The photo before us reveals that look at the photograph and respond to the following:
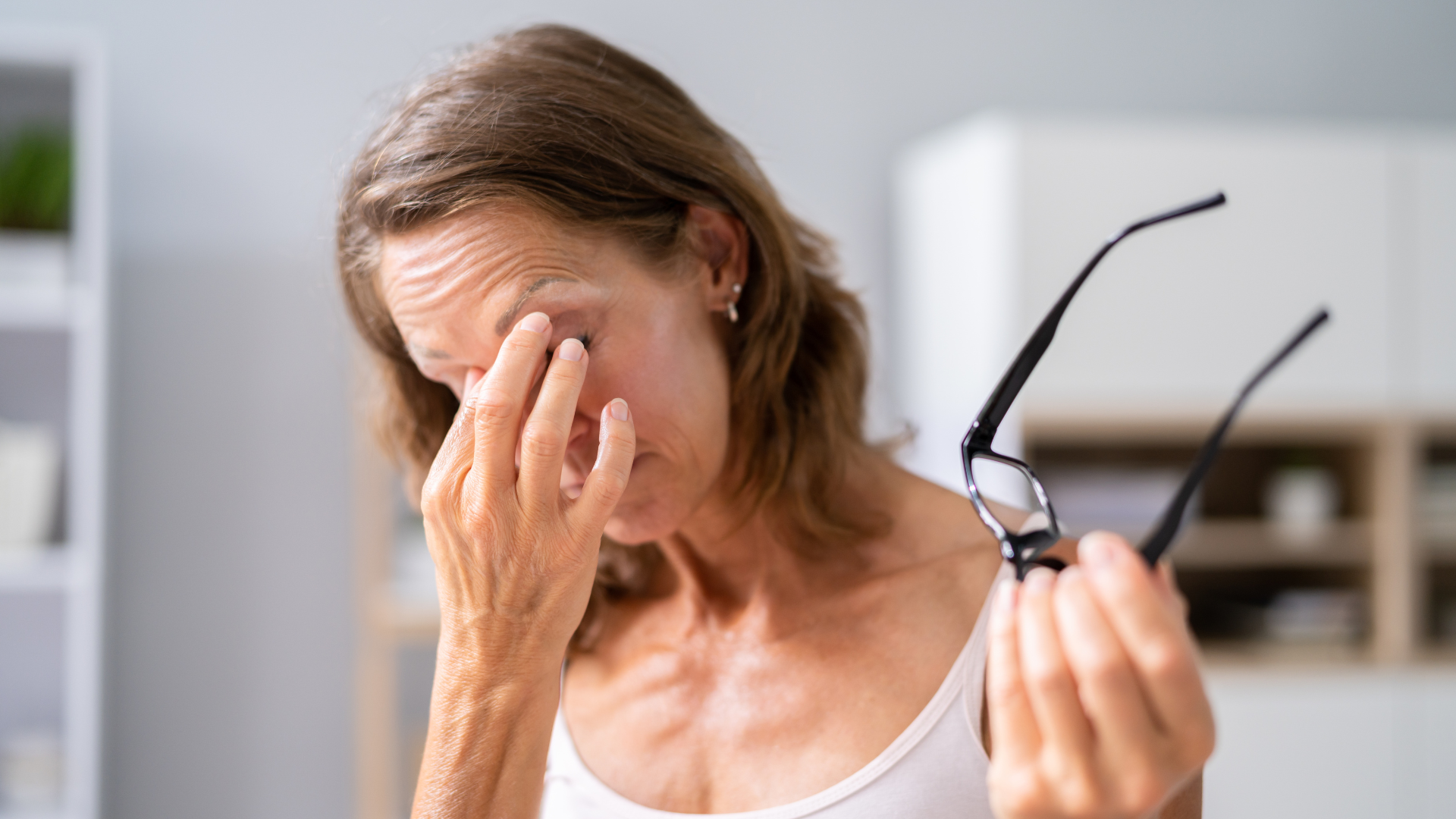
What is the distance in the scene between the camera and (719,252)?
0.93 metres

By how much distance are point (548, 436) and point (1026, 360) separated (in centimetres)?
32

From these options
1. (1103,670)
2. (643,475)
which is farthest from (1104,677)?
(643,475)

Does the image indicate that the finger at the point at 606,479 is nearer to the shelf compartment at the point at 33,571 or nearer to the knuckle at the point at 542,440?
the knuckle at the point at 542,440

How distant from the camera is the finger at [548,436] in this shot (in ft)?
2.41

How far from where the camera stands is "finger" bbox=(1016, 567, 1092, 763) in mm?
433

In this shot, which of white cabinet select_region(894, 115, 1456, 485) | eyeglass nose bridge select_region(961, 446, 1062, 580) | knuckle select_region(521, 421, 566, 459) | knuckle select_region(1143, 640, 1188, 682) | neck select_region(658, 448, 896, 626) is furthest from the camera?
white cabinet select_region(894, 115, 1456, 485)

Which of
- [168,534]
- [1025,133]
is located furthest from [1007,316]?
[168,534]

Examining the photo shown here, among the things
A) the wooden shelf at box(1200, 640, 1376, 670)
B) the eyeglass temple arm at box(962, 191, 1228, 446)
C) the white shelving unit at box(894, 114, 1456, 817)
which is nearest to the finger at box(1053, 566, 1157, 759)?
the eyeglass temple arm at box(962, 191, 1228, 446)

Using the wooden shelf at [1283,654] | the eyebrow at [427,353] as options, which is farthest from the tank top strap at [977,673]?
the wooden shelf at [1283,654]

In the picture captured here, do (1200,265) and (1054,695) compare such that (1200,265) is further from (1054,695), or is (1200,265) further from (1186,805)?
(1054,695)

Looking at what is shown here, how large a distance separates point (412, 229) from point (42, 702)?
86.3 inches

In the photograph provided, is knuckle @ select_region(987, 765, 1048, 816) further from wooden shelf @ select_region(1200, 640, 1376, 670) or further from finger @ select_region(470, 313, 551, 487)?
wooden shelf @ select_region(1200, 640, 1376, 670)

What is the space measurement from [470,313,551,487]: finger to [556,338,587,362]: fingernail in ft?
0.05

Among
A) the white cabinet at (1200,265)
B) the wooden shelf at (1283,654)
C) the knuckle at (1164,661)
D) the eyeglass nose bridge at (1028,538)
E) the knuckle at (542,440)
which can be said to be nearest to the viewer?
the knuckle at (1164,661)
